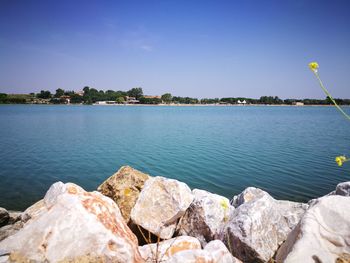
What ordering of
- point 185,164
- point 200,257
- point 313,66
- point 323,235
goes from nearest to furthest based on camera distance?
point 313,66 < point 200,257 < point 323,235 < point 185,164

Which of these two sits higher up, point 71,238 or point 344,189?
point 71,238

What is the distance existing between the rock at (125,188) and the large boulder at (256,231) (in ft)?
10.4

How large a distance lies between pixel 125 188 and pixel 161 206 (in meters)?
1.63

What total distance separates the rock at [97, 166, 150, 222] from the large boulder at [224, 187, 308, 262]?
317 centimetres

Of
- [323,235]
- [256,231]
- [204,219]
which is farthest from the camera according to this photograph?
[204,219]

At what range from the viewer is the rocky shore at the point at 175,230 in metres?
3.80

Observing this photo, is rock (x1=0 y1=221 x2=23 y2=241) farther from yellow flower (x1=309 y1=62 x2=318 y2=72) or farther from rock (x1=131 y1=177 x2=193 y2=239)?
yellow flower (x1=309 y1=62 x2=318 y2=72)

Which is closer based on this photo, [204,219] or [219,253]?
[219,253]

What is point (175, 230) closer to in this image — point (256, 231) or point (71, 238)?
point (256, 231)

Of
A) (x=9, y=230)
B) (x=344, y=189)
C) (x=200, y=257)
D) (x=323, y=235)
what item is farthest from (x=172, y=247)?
(x=9, y=230)

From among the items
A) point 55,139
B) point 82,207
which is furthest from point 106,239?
point 55,139

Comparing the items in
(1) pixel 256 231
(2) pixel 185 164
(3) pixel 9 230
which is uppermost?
(1) pixel 256 231

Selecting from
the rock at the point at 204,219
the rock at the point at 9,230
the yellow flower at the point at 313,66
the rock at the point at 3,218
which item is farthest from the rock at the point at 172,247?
the rock at the point at 3,218

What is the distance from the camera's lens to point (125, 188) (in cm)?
764
